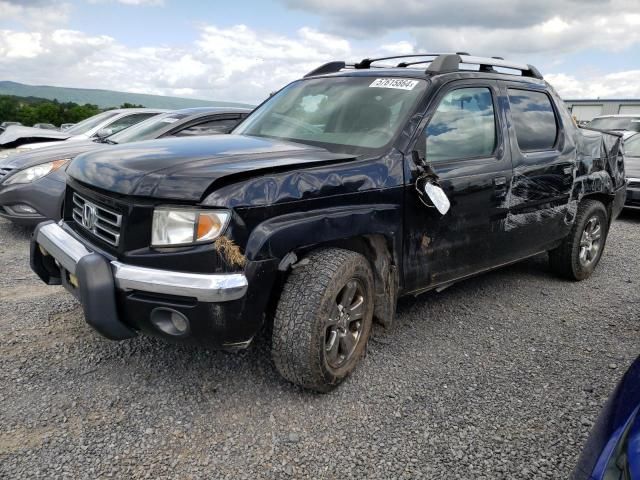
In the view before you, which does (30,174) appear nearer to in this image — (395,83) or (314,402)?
(395,83)

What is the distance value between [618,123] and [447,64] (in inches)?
482

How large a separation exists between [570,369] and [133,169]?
2.75 m

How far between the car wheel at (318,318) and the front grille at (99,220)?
2.90 ft

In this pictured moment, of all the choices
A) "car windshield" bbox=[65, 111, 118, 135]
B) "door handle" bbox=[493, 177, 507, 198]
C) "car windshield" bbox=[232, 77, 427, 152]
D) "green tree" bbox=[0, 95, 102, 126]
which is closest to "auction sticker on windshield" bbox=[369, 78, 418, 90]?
"car windshield" bbox=[232, 77, 427, 152]

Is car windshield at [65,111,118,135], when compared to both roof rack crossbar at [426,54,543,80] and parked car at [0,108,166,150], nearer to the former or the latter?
parked car at [0,108,166,150]

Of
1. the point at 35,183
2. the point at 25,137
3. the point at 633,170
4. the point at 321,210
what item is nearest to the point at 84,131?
the point at 25,137

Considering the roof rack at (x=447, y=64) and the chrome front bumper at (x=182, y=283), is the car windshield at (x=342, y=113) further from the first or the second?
the chrome front bumper at (x=182, y=283)

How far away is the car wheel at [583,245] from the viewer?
4742 mm

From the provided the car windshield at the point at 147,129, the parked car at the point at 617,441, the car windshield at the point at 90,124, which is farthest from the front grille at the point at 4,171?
the parked car at the point at 617,441

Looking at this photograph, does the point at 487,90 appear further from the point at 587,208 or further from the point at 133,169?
the point at 133,169

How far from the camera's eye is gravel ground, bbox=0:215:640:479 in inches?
92.7

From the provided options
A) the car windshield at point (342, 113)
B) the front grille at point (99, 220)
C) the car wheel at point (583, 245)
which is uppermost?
the car windshield at point (342, 113)

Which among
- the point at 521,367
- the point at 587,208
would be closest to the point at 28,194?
the point at 521,367

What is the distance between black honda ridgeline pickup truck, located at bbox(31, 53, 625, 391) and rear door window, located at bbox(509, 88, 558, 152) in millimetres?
17
